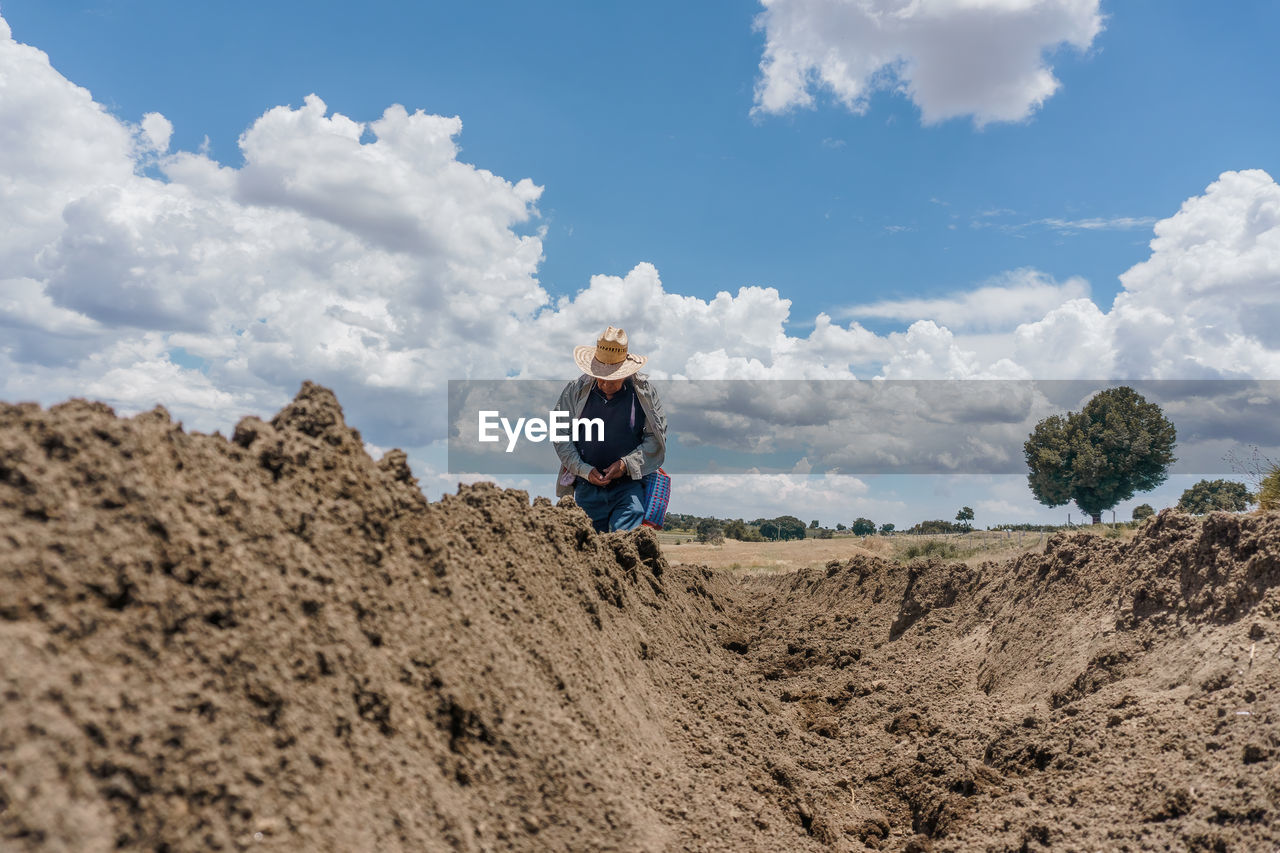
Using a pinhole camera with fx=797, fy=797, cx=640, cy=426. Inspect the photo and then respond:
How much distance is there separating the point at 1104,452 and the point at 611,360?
140 ft

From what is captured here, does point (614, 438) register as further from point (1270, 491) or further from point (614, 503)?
point (1270, 491)

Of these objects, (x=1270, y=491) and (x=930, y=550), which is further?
(x=930, y=550)

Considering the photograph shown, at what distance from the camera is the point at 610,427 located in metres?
7.96

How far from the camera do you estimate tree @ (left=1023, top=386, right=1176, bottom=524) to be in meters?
41.5

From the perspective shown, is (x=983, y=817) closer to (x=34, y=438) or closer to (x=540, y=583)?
(x=540, y=583)

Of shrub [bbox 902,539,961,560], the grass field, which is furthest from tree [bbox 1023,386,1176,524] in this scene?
shrub [bbox 902,539,961,560]

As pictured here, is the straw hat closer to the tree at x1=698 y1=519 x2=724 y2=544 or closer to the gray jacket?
the gray jacket

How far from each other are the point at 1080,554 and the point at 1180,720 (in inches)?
121

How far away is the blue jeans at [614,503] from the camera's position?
7820mm

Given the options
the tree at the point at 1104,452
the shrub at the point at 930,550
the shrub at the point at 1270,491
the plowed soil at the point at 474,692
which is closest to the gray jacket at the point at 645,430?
the plowed soil at the point at 474,692

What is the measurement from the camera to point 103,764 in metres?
1.87

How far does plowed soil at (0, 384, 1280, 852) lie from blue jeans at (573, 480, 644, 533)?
4.48 ft

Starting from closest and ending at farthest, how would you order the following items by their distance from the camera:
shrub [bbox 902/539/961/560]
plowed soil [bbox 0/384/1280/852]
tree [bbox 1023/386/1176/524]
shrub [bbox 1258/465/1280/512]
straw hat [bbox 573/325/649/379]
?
1. plowed soil [bbox 0/384/1280/852]
2. straw hat [bbox 573/325/649/379]
3. shrub [bbox 1258/465/1280/512]
4. shrub [bbox 902/539/961/560]
5. tree [bbox 1023/386/1176/524]

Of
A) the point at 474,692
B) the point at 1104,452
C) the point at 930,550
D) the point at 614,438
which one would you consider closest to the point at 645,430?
the point at 614,438
